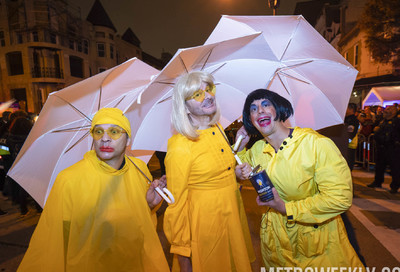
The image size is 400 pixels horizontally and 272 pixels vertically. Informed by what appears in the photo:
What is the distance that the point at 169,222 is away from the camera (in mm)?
1964

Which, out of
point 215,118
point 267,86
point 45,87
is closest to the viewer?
point 215,118

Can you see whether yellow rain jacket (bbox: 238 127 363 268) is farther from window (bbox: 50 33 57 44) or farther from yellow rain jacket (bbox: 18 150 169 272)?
window (bbox: 50 33 57 44)

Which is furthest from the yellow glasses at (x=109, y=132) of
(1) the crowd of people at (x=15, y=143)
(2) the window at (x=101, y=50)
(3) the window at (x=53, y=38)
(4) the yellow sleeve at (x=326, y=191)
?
(2) the window at (x=101, y=50)

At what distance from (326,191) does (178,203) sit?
3.81ft

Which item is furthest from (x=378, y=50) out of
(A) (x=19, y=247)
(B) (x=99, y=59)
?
(B) (x=99, y=59)

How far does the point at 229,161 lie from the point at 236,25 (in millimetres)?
1366

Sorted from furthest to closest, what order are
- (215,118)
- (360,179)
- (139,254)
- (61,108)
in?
(360,179) → (215,118) → (61,108) → (139,254)

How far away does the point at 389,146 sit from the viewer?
19.9 ft

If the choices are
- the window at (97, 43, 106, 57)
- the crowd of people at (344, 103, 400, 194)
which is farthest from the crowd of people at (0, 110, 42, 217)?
the window at (97, 43, 106, 57)

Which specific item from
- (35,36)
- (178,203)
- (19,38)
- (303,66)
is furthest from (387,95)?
(19,38)

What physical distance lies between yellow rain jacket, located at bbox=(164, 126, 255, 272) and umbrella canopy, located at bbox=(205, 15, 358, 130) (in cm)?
108

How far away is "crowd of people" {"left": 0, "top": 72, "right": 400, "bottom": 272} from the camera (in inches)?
68.5

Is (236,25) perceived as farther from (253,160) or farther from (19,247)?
(19,247)

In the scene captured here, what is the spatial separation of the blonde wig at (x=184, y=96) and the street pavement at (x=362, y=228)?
8.36 ft
